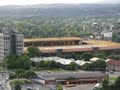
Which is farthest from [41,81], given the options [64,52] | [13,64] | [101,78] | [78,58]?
[64,52]

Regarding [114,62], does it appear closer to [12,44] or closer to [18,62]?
[18,62]

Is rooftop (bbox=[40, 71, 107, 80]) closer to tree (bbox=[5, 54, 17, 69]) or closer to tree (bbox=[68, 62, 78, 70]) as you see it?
tree (bbox=[68, 62, 78, 70])

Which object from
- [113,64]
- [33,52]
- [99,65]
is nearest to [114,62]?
[113,64]

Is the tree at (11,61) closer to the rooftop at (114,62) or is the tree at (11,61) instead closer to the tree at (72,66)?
the tree at (72,66)

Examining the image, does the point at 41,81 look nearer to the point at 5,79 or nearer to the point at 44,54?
the point at 5,79

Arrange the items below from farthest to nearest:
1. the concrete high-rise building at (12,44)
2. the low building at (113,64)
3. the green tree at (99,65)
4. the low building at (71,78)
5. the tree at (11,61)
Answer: the concrete high-rise building at (12,44) < the low building at (113,64) < the tree at (11,61) < the green tree at (99,65) < the low building at (71,78)

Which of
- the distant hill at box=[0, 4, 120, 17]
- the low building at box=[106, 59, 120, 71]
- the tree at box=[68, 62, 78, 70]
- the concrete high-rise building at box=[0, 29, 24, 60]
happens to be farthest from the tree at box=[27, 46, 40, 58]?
the distant hill at box=[0, 4, 120, 17]

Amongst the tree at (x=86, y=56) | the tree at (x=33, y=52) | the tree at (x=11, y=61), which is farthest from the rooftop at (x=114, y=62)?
the tree at (x=11, y=61)

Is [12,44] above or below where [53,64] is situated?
above
